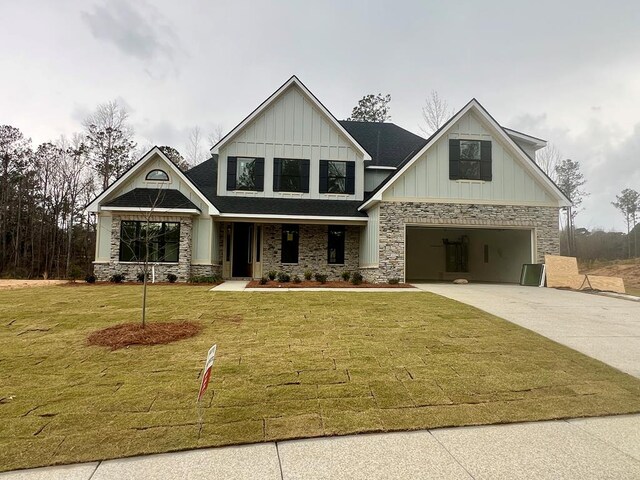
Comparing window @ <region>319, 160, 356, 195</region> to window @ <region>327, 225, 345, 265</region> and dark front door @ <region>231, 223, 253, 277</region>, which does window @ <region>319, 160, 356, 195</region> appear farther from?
dark front door @ <region>231, 223, 253, 277</region>

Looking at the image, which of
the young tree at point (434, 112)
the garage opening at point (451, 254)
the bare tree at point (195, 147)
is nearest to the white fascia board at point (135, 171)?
the garage opening at point (451, 254)

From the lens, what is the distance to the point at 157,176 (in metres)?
15.8

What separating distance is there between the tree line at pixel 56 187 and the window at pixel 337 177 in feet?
53.1

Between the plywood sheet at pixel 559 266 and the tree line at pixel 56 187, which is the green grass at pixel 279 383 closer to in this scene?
the plywood sheet at pixel 559 266

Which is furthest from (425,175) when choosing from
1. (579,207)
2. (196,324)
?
(579,207)

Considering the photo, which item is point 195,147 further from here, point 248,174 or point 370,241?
point 370,241

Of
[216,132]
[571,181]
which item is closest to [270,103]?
[216,132]

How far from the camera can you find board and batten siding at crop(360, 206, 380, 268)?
1502 centimetres

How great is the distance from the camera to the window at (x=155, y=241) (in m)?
15.1

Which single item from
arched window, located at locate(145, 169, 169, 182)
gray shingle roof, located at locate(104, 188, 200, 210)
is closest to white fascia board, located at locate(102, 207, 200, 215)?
gray shingle roof, located at locate(104, 188, 200, 210)

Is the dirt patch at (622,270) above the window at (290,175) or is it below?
below

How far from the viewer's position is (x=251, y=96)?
2408 centimetres

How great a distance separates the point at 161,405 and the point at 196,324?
346 cm

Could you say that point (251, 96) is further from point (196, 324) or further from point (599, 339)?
point (599, 339)
